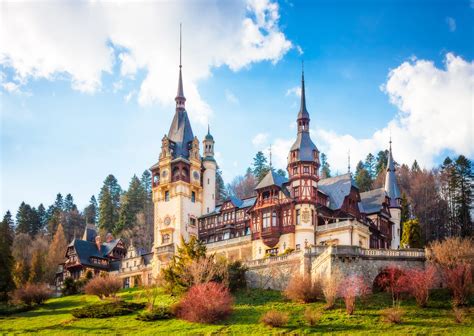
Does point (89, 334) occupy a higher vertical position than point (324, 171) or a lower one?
lower

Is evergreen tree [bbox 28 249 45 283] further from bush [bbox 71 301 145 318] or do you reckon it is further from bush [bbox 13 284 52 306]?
bush [bbox 71 301 145 318]

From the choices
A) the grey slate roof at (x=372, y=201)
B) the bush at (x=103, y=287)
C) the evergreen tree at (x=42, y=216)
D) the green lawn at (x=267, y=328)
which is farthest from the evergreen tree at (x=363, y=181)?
the evergreen tree at (x=42, y=216)

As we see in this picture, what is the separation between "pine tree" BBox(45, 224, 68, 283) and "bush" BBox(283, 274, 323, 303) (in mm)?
45088

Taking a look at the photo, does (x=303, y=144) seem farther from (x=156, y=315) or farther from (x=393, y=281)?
(x=156, y=315)

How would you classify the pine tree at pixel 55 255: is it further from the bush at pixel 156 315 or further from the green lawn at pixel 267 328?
the bush at pixel 156 315

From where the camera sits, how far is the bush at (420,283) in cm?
4512

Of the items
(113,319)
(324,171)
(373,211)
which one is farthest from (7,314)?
(324,171)

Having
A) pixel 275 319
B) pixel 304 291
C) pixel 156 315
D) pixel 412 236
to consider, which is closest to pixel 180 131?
pixel 412 236

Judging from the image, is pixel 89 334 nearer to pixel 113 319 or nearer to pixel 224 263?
pixel 113 319

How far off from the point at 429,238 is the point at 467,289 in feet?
118

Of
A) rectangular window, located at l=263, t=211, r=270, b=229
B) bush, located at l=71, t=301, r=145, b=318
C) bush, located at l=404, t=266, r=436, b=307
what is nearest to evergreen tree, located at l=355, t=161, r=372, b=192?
rectangular window, located at l=263, t=211, r=270, b=229

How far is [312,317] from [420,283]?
7838mm

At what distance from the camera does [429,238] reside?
79938mm

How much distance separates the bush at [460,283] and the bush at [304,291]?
8785 millimetres
